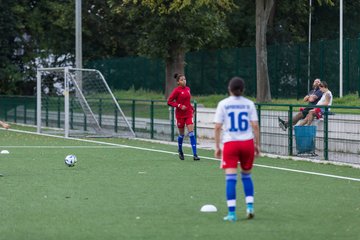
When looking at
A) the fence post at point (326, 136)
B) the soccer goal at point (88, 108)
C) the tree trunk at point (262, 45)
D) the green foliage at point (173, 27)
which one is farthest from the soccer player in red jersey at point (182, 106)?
the green foliage at point (173, 27)

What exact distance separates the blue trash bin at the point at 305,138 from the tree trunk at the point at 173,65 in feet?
71.6

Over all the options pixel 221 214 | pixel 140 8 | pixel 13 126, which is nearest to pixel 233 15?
pixel 140 8

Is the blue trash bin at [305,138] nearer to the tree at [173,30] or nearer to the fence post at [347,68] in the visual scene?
the fence post at [347,68]

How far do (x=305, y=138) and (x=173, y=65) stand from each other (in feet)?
73.7

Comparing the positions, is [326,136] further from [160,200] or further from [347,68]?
[347,68]

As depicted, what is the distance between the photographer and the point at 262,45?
35656mm

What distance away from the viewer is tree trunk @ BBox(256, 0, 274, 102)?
115 feet

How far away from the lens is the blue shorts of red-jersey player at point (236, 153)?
12320 mm

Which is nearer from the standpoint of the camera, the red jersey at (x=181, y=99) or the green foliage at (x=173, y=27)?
the red jersey at (x=181, y=99)

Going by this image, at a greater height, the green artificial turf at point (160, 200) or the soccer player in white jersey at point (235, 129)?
the soccer player in white jersey at point (235, 129)

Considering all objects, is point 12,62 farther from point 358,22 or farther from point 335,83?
point 335,83

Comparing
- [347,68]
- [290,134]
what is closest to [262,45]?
[347,68]

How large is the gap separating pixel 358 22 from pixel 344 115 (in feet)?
116

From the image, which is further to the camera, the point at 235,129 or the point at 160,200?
the point at 160,200
